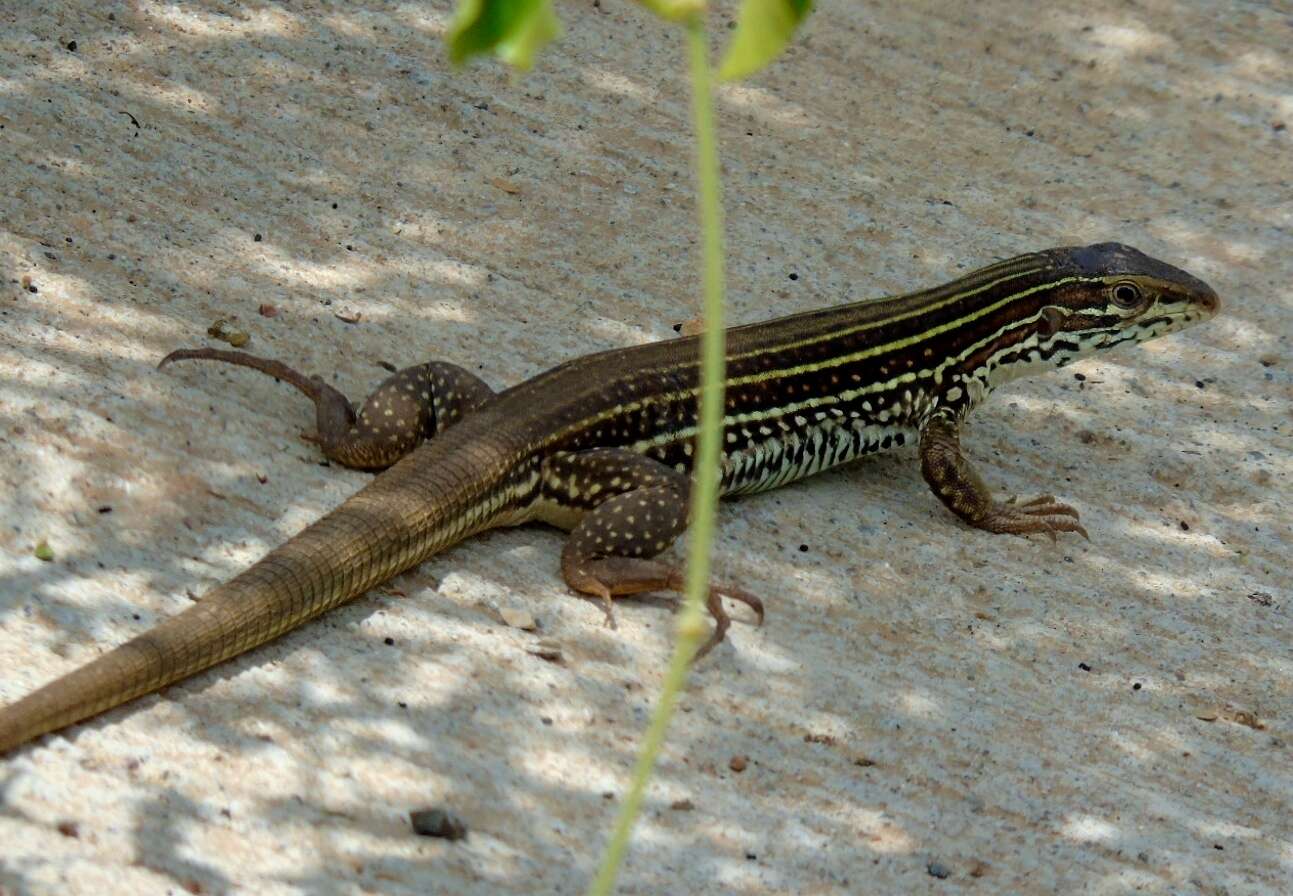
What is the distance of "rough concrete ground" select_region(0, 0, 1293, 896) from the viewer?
14.1 feet

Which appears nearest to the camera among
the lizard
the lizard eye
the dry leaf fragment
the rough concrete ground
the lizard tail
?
the lizard tail

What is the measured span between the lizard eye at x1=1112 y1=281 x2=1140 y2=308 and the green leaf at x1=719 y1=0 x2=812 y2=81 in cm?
497

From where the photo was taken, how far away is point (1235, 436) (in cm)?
683

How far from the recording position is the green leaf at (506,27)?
1.53 m

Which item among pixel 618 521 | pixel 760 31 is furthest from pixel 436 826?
pixel 760 31

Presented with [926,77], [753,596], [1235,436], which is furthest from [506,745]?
[926,77]

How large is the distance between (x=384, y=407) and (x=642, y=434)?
892mm

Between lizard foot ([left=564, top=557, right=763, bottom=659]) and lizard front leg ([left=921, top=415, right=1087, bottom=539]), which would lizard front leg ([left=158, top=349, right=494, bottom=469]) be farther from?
lizard front leg ([left=921, top=415, right=1087, bottom=539])

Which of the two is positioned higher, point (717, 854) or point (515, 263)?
point (515, 263)

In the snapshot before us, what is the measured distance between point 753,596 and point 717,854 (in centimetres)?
109

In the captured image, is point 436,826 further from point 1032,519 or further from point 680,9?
point 680,9

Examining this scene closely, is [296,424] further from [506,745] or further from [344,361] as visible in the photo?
[506,745]

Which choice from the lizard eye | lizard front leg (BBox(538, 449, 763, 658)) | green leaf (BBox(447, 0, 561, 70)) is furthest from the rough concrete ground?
green leaf (BBox(447, 0, 561, 70))

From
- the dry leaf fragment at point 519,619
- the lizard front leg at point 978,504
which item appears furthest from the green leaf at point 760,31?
the lizard front leg at point 978,504
